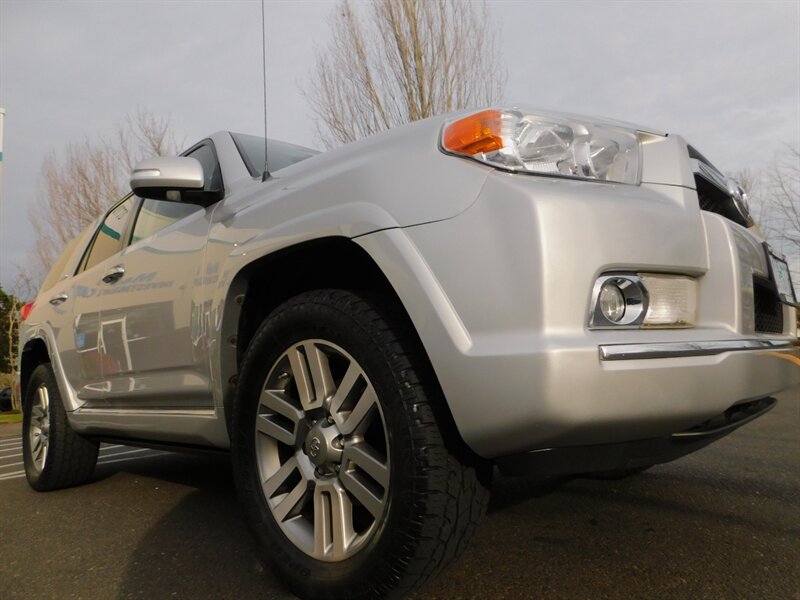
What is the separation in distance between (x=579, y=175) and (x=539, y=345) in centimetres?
47

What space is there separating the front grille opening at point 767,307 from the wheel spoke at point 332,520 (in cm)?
124

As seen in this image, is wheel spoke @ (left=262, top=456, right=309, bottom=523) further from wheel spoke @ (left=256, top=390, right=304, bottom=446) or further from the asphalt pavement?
the asphalt pavement

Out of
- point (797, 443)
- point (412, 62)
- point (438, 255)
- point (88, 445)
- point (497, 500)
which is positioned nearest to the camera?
point (438, 255)

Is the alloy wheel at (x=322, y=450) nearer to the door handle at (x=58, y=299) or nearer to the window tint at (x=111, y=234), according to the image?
the window tint at (x=111, y=234)

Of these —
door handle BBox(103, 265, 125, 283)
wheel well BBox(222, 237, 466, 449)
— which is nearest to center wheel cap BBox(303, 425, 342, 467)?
wheel well BBox(222, 237, 466, 449)

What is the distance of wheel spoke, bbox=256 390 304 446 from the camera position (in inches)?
73.7

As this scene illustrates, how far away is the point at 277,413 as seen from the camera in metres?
1.94

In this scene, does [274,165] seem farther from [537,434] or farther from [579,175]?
A: [537,434]

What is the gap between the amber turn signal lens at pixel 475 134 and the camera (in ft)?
5.26

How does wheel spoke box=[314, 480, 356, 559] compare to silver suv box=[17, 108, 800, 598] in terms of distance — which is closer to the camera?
silver suv box=[17, 108, 800, 598]

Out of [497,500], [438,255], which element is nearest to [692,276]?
[438,255]

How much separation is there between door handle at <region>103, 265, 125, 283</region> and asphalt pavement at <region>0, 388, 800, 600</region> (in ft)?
3.45

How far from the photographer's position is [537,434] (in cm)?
142

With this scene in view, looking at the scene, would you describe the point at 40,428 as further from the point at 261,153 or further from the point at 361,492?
the point at 361,492
